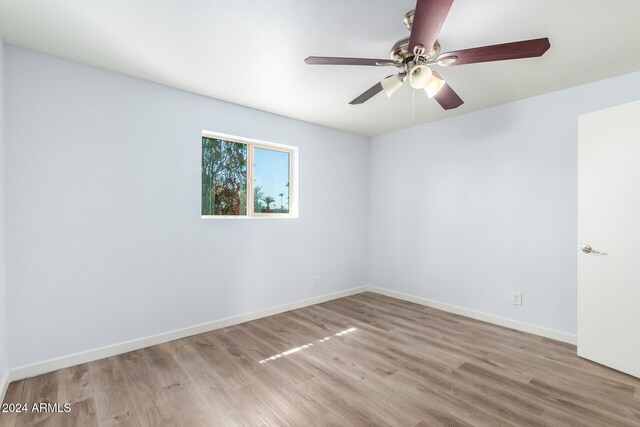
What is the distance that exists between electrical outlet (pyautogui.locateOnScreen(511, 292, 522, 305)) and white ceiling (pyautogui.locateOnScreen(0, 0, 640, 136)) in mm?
2066

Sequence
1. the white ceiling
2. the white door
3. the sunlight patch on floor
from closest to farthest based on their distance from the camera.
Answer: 1. the white ceiling
2. the white door
3. the sunlight patch on floor

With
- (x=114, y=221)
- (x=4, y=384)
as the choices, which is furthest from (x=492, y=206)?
(x=4, y=384)

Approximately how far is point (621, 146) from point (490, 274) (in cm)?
165

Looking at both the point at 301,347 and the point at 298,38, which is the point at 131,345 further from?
the point at 298,38

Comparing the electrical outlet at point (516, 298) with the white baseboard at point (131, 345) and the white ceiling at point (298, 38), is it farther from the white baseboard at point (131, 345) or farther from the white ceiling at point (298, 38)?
the white baseboard at point (131, 345)

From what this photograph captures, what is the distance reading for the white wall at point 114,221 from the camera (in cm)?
216

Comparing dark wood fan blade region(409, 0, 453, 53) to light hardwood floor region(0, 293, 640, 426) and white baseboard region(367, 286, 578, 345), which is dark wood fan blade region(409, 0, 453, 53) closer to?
light hardwood floor region(0, 293, 640, 426)

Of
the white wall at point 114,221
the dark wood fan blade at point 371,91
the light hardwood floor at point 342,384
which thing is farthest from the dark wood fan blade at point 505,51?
the white wall at point 114,221

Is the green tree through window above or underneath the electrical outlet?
above

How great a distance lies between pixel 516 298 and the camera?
3.12 m

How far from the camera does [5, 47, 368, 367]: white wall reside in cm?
216

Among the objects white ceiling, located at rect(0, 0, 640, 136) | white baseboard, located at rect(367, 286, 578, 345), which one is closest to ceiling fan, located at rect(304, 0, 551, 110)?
white ceiling, located at rect(0, 0, 640, 136)

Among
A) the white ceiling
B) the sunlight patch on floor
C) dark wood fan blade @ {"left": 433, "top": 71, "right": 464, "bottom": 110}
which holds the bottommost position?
the sunlight patch on floor

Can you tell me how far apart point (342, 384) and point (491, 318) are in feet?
7.00
